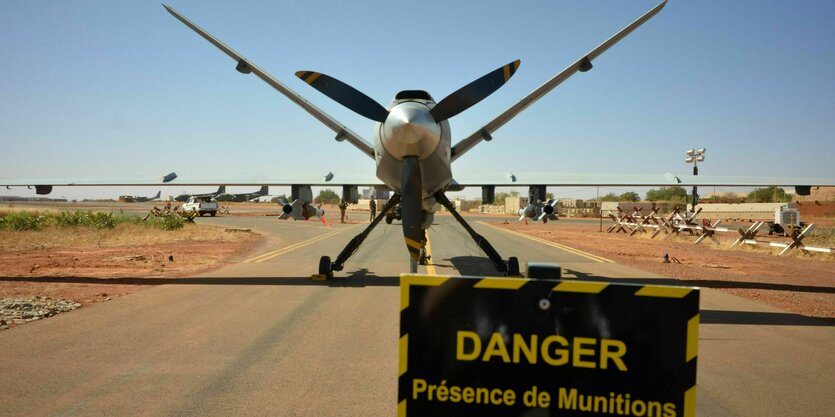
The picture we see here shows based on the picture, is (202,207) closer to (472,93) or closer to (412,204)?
(412,204)

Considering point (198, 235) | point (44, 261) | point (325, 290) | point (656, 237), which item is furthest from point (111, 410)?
point (656, 237)

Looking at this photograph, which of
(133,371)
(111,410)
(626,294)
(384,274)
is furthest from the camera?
(384,274)

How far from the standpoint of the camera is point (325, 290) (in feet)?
34.3

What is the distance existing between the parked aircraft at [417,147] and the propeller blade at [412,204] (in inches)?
0.7

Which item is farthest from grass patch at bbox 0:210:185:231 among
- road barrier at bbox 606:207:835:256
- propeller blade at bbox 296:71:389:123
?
road barrier at bbox 606:207:835:256

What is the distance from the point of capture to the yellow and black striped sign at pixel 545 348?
2.10 m

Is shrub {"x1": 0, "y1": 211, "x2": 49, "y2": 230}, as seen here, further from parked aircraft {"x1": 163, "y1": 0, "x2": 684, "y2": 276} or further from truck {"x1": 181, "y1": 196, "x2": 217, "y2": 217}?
truck {"x1": 181, "y1": 196, "x2": 217, "y2": 217}

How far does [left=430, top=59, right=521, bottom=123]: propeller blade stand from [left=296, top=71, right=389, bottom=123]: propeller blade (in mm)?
1117

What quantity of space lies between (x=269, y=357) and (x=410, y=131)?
448 cm

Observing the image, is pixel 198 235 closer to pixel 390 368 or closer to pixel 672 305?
pixel 390 368

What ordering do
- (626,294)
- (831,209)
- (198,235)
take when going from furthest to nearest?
(831,209) < (198,235) < (626,294)

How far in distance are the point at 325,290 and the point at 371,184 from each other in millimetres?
3883

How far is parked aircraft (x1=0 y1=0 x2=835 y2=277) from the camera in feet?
28.5

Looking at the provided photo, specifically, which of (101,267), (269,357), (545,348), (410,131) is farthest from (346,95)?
(101,267)
